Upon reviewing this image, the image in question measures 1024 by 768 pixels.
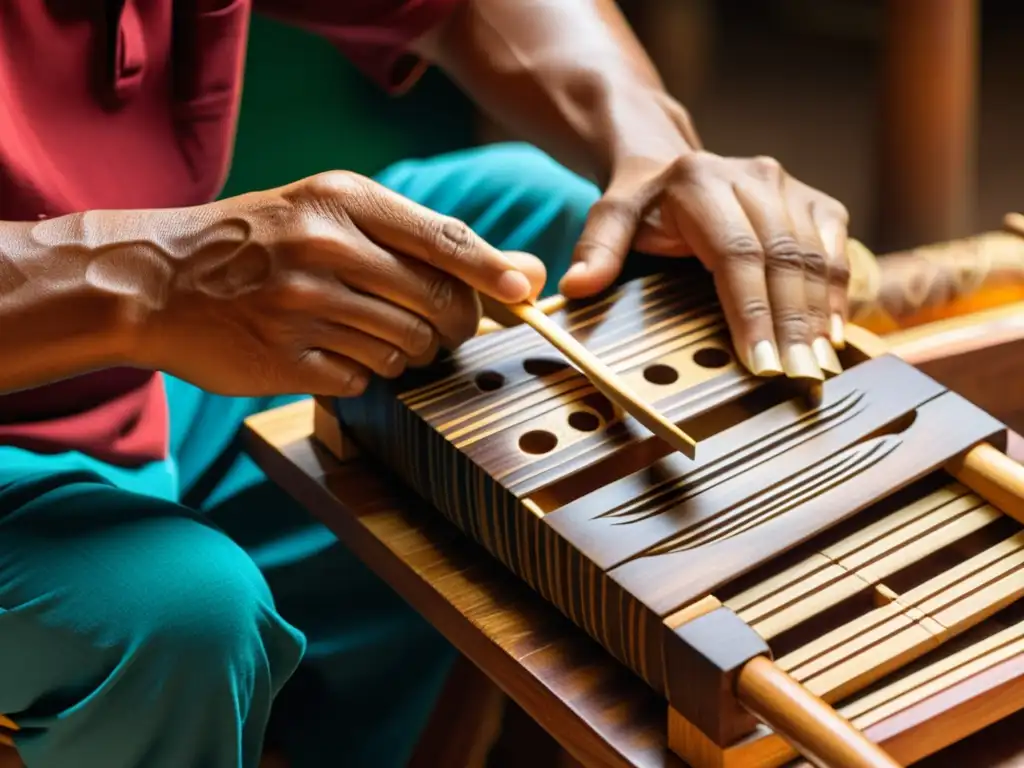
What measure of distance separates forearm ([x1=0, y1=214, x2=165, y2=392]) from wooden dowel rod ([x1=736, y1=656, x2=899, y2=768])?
0.50 metres

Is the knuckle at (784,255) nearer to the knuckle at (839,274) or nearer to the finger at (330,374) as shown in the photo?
the knuckle at (839,274)

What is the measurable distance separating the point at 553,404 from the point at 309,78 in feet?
5.25

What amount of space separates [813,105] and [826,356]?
7.93 ft

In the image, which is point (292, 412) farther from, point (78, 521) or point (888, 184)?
point (888, 184)

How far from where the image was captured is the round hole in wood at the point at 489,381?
0.96 metres

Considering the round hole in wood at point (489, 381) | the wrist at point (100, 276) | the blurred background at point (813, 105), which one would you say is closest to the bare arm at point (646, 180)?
the round hole in wood at point (489, 381)

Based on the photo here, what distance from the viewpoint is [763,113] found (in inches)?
126

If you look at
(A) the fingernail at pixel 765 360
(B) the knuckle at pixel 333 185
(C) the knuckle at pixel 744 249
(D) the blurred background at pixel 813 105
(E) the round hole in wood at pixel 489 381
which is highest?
(B) the knuckle at pixel 333 185

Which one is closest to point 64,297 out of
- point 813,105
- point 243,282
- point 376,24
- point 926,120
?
point 243,282

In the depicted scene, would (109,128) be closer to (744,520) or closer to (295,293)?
(295,293)

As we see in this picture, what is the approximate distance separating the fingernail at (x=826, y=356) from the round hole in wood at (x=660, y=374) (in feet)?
0.38

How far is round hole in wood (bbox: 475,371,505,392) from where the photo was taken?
3.15ft

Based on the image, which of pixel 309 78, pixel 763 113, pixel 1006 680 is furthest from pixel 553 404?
pixel 763 113

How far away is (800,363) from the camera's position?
960mm
